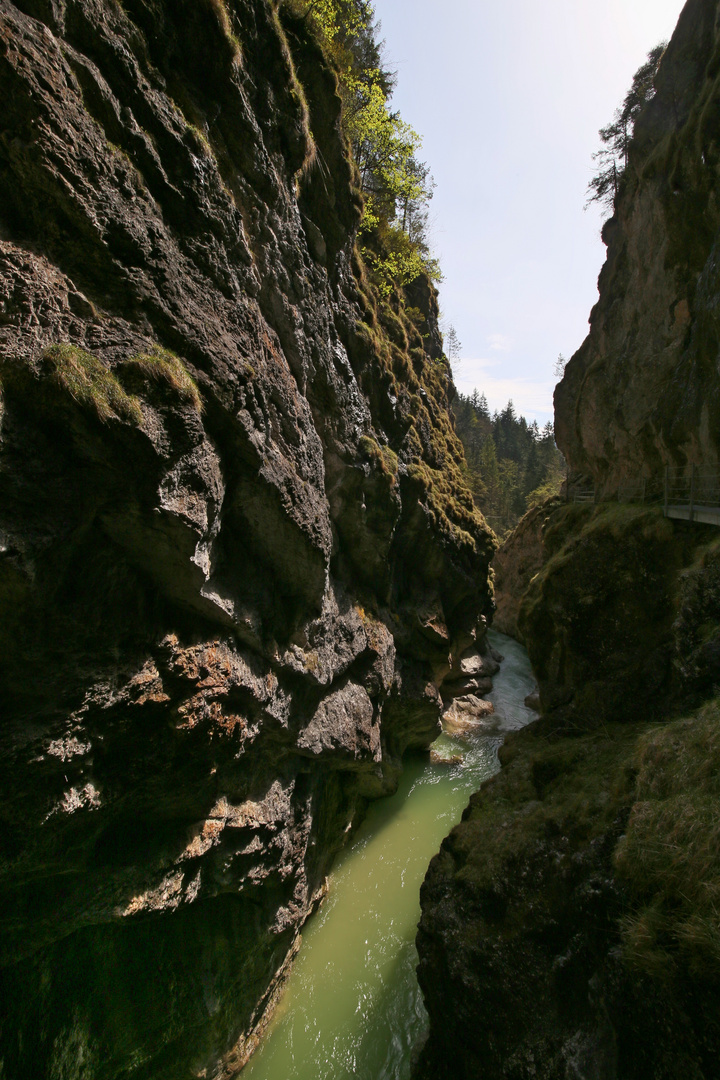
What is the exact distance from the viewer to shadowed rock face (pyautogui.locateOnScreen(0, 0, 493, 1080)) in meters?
4.13

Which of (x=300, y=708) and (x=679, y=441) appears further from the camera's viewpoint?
(x=679, y=441)

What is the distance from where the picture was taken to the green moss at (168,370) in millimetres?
4605

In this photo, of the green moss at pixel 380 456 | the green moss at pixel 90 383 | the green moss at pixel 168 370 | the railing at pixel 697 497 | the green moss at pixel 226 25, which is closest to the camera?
the green moss at pixel 90 383

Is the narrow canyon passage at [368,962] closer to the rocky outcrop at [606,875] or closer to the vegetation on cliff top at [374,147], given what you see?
the rocky outcrop at [606,875]

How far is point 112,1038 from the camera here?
554 centimetres

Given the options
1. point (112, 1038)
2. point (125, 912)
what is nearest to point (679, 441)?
point (125, 912)

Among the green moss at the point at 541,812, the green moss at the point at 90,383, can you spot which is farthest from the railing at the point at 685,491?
the green moss at the point at 90,383

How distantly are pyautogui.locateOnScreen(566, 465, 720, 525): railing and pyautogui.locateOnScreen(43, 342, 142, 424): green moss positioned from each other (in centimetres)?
1020

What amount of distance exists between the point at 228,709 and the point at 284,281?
23.7 ft

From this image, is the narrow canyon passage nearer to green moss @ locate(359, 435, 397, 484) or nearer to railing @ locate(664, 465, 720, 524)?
green moss @ locate(359, 435, 397, 484)

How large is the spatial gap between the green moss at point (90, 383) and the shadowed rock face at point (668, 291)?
39.4 feet

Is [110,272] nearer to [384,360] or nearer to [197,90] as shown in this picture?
[197,90]

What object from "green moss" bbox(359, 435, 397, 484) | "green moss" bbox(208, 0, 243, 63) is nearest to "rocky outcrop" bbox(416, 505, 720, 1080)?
"green moss" bbox(359, 435, 397, 484)

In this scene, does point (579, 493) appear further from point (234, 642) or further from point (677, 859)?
point (234, 642)
